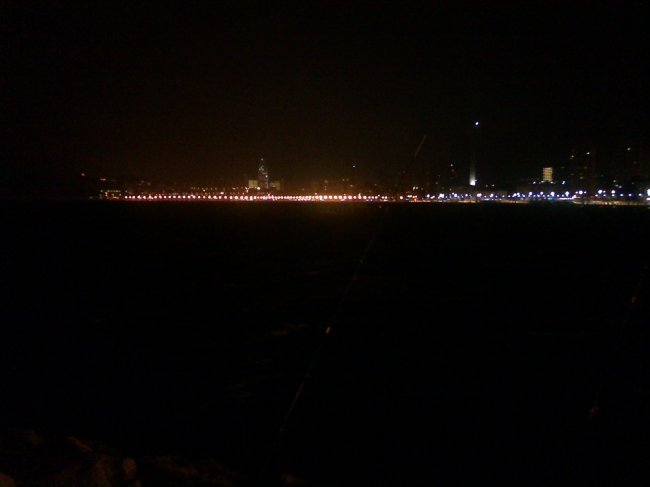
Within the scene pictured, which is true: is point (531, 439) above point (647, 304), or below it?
above

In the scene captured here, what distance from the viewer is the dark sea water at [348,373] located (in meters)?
6.96

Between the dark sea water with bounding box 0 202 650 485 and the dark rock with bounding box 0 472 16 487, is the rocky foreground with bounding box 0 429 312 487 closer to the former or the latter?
the dark rock with bounding box 0 472 16 487

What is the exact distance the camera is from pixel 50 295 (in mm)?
20281

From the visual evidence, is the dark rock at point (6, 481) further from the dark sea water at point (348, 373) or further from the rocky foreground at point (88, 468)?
the dark sea water at point (348, 373)

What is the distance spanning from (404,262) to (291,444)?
81.9 feet

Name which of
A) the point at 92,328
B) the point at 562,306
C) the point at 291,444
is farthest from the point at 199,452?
the point at 562,306

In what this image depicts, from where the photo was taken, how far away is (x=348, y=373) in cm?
1016

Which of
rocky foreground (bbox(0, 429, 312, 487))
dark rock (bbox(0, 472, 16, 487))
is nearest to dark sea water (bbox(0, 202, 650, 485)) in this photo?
rocky foreground (bbox(0, 429, 312, 487))

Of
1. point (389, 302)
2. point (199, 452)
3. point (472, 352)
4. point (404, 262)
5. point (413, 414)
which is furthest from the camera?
point (404, 262)

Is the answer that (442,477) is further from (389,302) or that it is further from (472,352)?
(389,302)

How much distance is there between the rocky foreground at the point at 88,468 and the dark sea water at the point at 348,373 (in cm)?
116

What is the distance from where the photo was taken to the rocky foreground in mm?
4461

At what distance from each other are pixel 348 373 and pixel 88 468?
19.8ft

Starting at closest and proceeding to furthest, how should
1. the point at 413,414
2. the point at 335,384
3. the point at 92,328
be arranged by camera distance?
the point at 413,414 < the point at 335,384 < the point at 92,328
